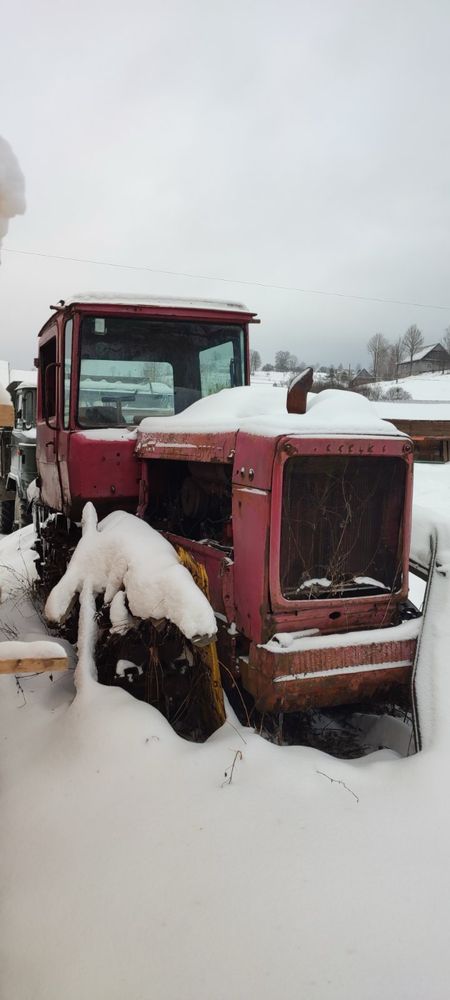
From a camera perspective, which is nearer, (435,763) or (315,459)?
(435,763)

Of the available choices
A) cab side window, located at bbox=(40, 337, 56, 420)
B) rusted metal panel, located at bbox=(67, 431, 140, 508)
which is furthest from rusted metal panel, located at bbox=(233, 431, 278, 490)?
cab side window, located at bbox=(40, 337, 56, 420)

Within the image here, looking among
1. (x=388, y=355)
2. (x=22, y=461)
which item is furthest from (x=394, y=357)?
(x=22, y=461)

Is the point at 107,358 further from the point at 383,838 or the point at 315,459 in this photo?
the point at 383,838

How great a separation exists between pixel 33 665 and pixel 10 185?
179 centimetres

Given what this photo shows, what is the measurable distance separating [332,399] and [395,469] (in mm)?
486

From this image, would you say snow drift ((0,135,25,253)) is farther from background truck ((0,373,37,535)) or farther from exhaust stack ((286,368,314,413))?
background truck ((0,373,37,535))

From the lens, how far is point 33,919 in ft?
6.81

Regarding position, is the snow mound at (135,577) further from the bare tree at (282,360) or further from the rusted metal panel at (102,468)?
the bare tree at (282,360)

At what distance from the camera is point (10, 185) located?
2059 mm

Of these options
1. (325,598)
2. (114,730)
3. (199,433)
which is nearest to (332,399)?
(199,433)

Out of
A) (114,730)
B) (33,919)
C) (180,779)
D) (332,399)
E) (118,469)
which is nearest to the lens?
(33,919)

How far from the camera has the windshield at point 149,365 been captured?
4.31m

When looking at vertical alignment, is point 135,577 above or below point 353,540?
below

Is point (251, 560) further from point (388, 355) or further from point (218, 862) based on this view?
point (388, 355)
